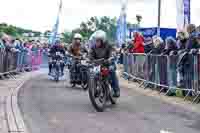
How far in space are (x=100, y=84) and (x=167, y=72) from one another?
433 centimetres

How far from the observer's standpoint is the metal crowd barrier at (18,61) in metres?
19.6

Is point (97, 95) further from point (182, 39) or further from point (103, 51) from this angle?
point (182, 39)

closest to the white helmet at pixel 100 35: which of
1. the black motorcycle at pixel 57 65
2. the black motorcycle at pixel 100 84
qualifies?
the black motorcycle at pixel 100 84

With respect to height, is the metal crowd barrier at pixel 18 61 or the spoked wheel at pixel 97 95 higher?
the metal crowd barrier at pixel 18 61

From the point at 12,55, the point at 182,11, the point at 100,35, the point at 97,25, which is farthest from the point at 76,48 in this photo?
the point at 97,25

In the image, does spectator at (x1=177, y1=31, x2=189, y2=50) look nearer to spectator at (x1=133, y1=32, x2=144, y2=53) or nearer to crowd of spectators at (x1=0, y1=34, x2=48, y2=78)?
spectator at (x1=133, y1=32, x2=144, y2=53)

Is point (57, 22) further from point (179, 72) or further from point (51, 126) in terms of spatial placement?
point (51, 126)

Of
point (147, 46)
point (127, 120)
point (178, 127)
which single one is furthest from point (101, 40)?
point (147, 46)

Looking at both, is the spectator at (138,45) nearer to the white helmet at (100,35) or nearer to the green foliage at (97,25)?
the white helmet at (100,35)

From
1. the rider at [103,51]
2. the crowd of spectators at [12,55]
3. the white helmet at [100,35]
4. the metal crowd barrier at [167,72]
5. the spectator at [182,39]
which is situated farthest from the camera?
the crowd of spectators at [12,55]

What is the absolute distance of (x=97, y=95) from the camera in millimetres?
10844

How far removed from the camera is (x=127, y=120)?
9.51 m

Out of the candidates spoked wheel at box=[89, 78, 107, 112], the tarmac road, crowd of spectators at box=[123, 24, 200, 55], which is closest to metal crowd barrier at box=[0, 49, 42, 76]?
the tarmac road

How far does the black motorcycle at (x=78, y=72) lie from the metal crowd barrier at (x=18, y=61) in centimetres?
343
